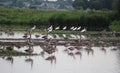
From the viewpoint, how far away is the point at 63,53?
5194cm

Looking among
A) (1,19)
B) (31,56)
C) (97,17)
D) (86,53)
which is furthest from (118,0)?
(31,56)

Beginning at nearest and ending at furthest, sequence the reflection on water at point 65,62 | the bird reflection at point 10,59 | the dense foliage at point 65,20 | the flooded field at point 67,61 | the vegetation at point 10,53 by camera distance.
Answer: the reflection on water at point 65,62
the flooded field at point 67,61
the bird reflection at point 10,59
the vegetation at point 10,53
the dense foliage at point 65,20

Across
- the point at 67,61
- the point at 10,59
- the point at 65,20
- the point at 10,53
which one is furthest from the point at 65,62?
the point at 65,20

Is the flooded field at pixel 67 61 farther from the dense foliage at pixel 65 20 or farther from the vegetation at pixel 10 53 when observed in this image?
the dense foliage at pixel 65 20

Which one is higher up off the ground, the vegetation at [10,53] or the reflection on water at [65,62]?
the vegetation at [10,53]

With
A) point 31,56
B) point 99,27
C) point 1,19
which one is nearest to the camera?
point 31,56

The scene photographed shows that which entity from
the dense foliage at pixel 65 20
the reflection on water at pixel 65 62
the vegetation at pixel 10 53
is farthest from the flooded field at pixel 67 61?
the dense foliage at pixel 65 20

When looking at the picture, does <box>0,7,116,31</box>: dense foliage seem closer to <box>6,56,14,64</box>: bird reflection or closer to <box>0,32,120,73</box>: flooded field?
<box>0,32,120,73</box>: flooded field

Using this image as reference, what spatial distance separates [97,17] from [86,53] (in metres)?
34.9

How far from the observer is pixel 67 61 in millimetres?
47938

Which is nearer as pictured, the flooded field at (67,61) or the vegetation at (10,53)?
the flooded field at (67,61)

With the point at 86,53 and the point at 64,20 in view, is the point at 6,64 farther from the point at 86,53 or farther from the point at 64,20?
the point at 64,20

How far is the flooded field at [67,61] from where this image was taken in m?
43.6

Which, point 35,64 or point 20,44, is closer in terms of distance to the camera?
point 35,64
